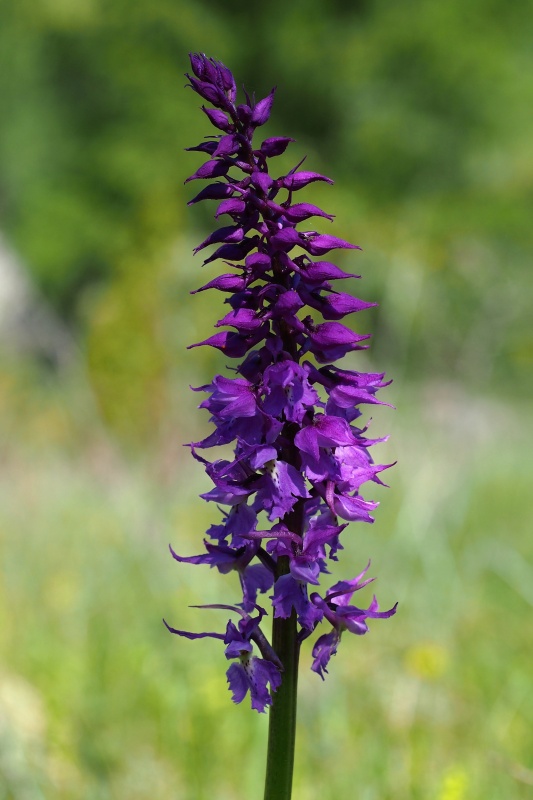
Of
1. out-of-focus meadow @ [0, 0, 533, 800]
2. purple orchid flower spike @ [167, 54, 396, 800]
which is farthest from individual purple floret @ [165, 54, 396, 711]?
out-of-focus meadow @ [0, 0, 533, 800]

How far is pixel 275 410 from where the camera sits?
64.7 inches

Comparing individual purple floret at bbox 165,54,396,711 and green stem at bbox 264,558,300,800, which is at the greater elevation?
individual purple floret at bbox 165,54,396,711

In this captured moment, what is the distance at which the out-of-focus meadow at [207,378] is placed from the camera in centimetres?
349

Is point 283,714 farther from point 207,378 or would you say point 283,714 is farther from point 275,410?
point 207,378

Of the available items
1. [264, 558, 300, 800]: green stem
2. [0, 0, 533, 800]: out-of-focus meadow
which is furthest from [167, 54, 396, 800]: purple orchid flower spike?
[0, 0, 533, 800]: out-of-focus meadow

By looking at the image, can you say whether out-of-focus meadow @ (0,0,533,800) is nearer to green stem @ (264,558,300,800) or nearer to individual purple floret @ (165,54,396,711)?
green stem @ (264,558,300,800)

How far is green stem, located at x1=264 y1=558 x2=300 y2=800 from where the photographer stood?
1.67m

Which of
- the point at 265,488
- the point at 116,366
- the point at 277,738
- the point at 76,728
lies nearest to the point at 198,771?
the point at 76,728

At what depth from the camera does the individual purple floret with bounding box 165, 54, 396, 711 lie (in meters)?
1.64

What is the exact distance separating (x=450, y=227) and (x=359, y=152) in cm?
323

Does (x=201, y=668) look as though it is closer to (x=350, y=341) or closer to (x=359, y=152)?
(x=350, y=341)

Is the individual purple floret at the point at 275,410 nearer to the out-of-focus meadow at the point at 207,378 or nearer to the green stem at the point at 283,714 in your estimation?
the green stem at the point at 283,714

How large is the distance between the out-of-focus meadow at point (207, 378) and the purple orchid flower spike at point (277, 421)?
3.87ft

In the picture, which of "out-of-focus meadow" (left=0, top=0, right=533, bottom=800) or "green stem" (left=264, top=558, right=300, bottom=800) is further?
"out-of-focus meadow" (left=0, top=0, right=533, bottom=800)
